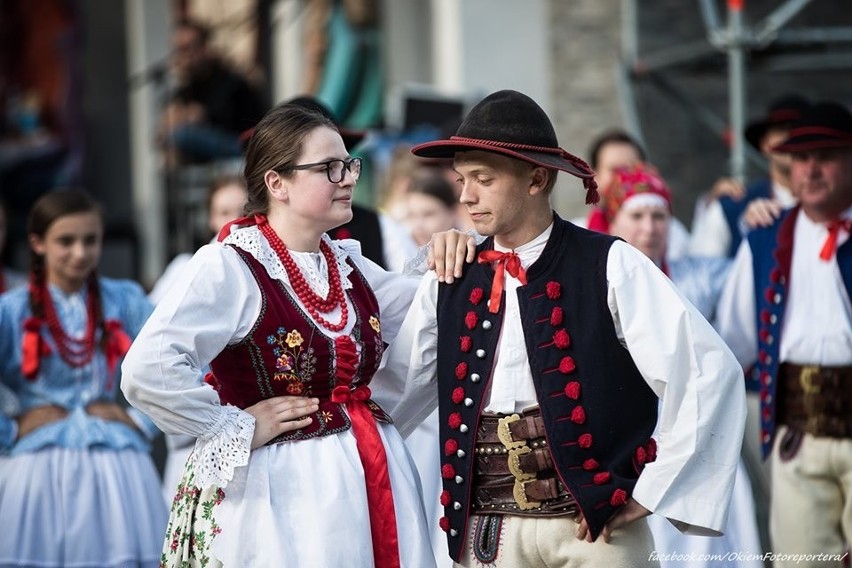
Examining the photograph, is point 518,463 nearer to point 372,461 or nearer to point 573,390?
point 573,390

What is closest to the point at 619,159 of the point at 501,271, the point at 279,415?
the point at 501,271

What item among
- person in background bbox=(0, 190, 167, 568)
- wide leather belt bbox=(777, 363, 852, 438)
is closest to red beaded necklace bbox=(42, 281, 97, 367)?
person in background bbox=(0, 190, 167, 568)

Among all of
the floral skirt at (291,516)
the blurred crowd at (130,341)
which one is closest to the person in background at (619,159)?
the blurred crowd at (130,341)

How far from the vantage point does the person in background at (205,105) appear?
38.7 feet

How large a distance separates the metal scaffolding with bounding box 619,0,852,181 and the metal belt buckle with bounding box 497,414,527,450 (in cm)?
422

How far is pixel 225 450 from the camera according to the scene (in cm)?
374

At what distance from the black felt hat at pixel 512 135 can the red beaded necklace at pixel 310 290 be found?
0.49 meters

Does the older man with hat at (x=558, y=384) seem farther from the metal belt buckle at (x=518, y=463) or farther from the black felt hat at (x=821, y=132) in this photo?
the black felt hat at (x=821, y=132)

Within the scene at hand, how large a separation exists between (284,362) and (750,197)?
364cm

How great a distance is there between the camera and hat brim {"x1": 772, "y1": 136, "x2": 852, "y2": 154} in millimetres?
5402

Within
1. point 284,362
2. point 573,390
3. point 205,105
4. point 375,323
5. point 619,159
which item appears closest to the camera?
point 573,390

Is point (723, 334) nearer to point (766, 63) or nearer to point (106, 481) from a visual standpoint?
point (106, 481)

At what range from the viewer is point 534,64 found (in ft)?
30.3

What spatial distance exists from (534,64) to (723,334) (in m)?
3.86
